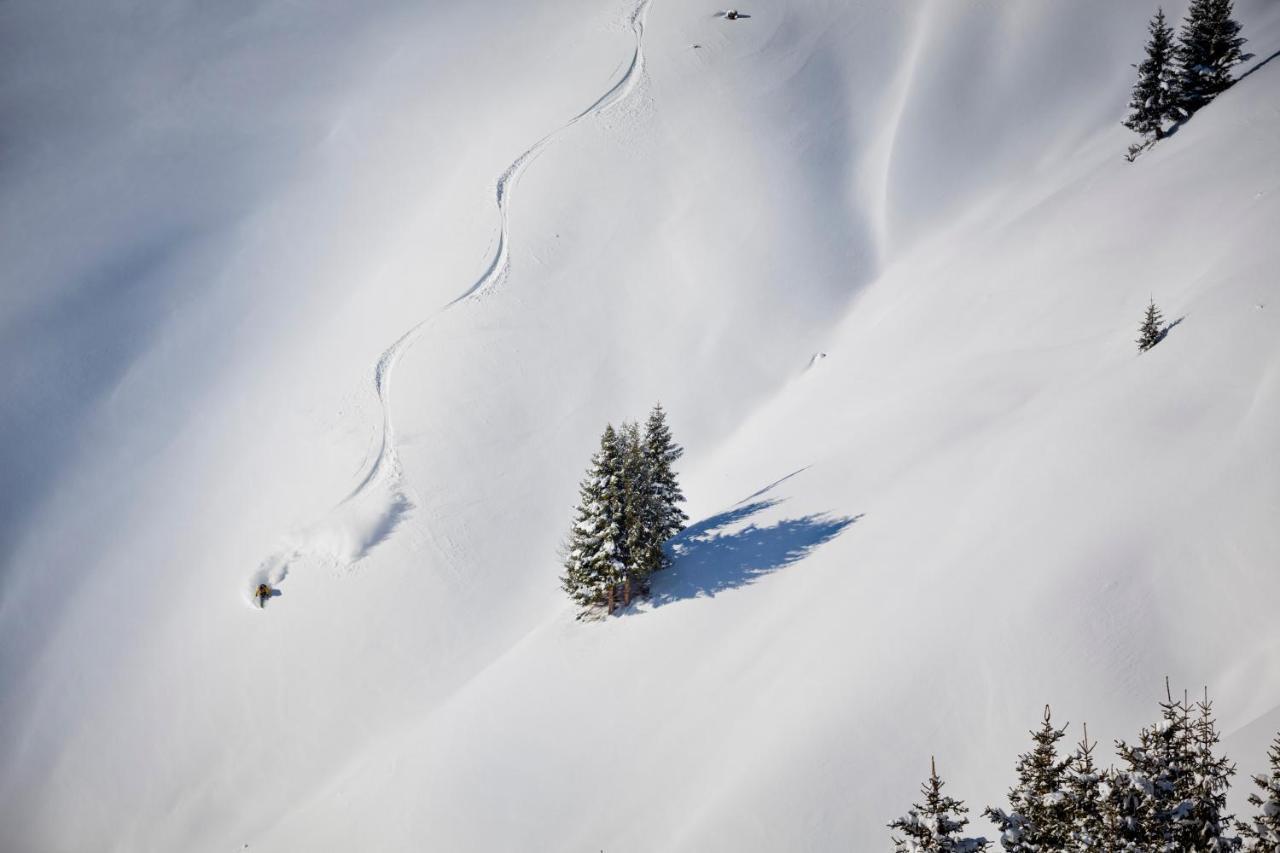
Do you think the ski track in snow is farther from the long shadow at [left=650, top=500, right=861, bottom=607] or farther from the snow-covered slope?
the long shadow at [left=650, top=500, right=861, bottom=607]

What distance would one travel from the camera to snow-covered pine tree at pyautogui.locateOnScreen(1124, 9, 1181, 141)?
36312 mm

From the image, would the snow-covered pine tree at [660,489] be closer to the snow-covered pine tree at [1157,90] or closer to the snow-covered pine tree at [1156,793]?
the snow-covered pine tree at [1156,793]

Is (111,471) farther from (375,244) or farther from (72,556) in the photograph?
(375,244)

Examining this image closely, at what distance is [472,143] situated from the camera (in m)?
49.1

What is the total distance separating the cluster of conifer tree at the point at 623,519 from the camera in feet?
72.2

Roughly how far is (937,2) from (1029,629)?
52914mm

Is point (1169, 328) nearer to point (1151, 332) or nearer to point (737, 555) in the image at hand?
point (1151, 332)

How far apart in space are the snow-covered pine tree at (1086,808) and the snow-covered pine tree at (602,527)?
14.8 meters

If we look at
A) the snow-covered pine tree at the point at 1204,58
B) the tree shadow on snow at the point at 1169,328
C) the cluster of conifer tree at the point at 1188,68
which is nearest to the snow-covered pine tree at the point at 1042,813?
the tree shadow on snow at the point at 1169,328

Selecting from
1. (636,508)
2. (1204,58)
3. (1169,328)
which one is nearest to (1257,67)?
(1204,58)

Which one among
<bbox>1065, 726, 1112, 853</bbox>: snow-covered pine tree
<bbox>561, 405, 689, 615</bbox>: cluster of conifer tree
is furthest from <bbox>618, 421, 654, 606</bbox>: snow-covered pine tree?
<bbox>1065, 726, 1112, 853</bbox>: snow-covered pine tree

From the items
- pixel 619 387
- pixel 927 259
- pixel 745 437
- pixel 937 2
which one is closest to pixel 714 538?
pixel 745 437

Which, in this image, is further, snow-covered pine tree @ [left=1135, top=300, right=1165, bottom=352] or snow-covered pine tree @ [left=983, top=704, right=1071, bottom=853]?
snow-covered pine tree @ [left=1135, top=300, right=1165, bottom=352]

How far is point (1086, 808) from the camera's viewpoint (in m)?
8.20
